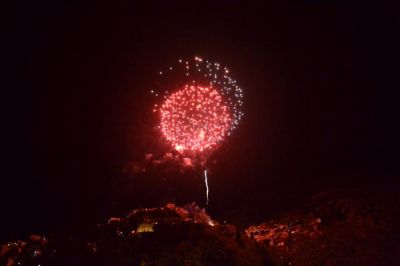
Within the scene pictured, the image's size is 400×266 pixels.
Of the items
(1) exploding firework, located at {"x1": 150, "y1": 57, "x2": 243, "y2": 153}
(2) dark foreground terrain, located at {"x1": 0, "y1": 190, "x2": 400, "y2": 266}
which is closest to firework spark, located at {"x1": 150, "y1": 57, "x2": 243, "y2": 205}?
(1) exploding firework, located at {"x1": 150, "y1": 57, "x2": 243, "y2": 153}

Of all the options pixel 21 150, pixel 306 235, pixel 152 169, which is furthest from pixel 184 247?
pixel 21 150

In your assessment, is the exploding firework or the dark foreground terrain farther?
the exploding firework

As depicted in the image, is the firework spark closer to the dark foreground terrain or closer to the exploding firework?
the exploding firework

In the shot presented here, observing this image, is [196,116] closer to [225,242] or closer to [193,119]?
[193,119]

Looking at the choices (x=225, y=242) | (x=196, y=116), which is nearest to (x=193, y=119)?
(x=196, y=116)

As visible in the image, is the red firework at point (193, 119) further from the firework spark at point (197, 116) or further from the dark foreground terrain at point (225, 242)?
the dark foreground terrain at point (225, 242)

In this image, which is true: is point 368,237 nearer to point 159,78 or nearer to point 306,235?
point 306,235
